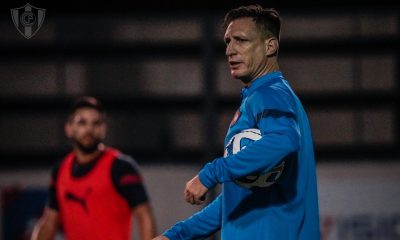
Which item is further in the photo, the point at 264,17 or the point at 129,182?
the point at 129,182

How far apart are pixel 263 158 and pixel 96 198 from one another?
295 cm

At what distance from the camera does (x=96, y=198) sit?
5664 mm

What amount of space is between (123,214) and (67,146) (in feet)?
6.41

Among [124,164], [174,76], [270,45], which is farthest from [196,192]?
[174,76]

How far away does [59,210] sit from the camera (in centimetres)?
583

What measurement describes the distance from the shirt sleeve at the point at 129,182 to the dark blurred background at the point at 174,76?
5.45 feet

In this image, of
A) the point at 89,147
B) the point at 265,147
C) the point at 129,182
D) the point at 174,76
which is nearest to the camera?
the point at 265,147

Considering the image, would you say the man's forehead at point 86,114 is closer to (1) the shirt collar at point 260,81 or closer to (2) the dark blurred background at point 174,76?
(2) the dark blurred background at point 174,76

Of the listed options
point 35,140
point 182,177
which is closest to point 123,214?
point 182,177

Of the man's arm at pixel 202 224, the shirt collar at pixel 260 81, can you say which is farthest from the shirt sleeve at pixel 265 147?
the man's arm at pixel 202 224

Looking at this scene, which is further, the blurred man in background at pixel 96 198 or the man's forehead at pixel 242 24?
the blurred man in background at pixel 96 198

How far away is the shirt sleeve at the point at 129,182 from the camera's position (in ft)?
18.4
